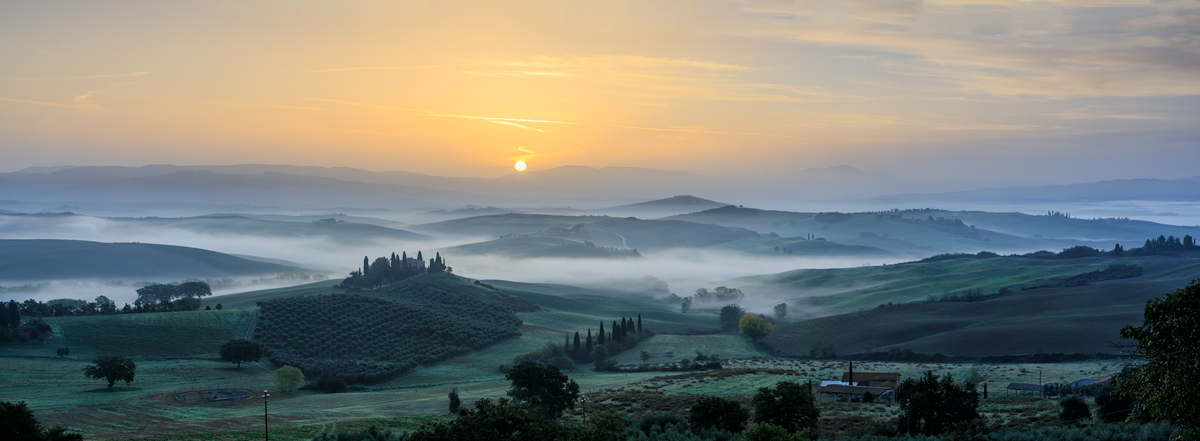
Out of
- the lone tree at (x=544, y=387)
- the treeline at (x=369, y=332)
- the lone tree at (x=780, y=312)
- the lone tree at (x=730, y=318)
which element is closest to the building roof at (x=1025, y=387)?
the lone tree at (x=544, y=387)

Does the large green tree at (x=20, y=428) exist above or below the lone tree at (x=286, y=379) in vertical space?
above

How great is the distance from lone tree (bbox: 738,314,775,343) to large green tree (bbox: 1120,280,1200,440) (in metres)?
109

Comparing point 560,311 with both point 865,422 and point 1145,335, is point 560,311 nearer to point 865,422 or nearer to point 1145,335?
point 865,422

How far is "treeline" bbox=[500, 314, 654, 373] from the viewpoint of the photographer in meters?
104

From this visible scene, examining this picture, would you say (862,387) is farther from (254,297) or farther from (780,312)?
(254,297)

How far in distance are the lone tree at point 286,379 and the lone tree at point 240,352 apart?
11792mm

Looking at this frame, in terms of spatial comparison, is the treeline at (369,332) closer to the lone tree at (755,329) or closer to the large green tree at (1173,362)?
the lone tree at (755,329)

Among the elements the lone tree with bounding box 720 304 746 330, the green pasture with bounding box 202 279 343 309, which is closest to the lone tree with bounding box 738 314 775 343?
the lone tree with bounding box 720 304 746 330

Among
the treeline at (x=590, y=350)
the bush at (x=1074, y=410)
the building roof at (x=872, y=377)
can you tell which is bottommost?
the treeline at (x=590, y=350)

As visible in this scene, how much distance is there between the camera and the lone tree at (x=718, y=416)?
41.8 metres

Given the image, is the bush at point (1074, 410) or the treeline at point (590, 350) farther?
the treeline at point (590, 350)

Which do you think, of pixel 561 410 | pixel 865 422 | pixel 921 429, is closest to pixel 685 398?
pixel 561 410

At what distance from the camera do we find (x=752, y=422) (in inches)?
1843

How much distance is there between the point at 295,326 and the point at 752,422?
85.8 meters
